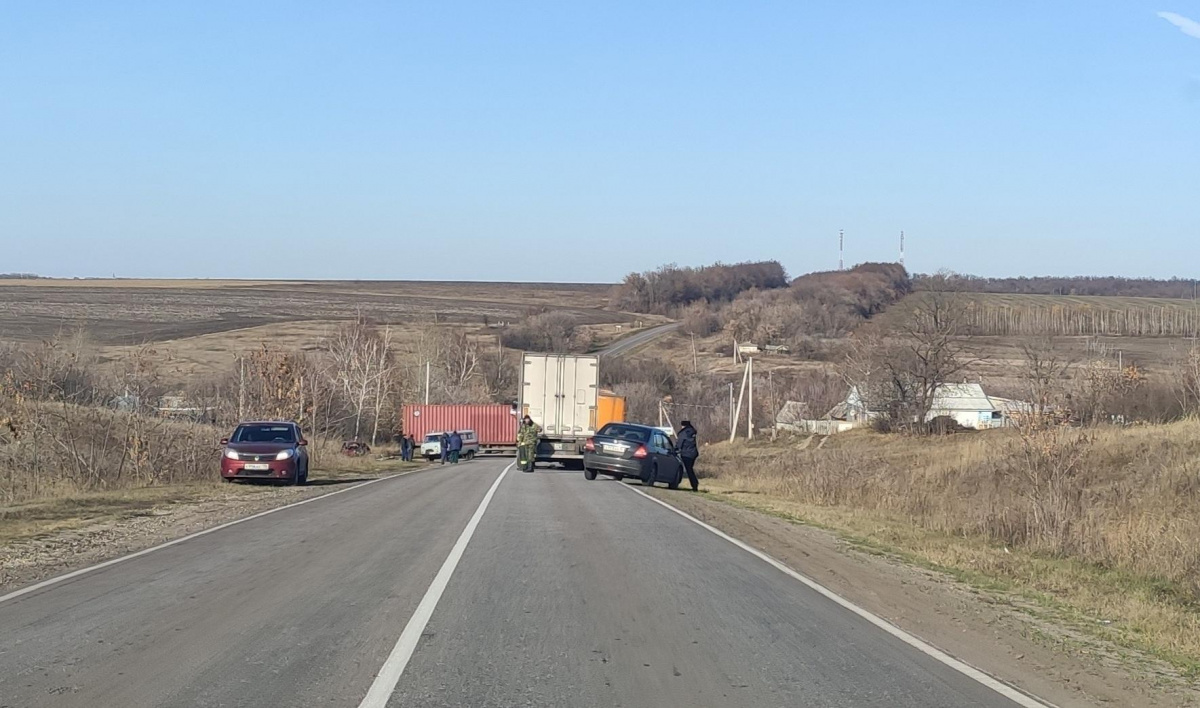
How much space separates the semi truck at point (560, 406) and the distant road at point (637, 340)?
6568 centimetres

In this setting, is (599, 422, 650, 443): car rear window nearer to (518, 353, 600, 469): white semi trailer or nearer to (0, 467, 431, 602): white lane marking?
(518, 353, 600, 469): white semi trailer

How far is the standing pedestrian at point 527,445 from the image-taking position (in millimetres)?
36812

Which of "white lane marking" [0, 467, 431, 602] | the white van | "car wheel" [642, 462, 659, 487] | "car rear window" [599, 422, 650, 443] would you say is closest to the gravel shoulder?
"white lane marking" [0, 467, 431, 602]

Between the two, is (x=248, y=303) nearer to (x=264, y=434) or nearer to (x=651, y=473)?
(x=264, y=434)

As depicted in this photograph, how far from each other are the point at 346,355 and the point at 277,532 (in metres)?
62.1

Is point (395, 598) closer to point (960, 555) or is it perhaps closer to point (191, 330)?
point (960, 555)

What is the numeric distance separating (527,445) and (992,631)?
27472 mm

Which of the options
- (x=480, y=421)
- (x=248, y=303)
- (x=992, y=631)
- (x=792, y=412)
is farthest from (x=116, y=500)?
(x=248, y=303)

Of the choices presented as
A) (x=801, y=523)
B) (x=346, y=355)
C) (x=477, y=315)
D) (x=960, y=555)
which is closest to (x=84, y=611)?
(x=960, y=555)

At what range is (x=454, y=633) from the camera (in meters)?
8.71

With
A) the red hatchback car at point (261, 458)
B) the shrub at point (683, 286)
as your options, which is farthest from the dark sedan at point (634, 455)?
the shrub at point (683, 286)

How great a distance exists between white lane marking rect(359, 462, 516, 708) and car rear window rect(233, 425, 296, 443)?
15271 millimetres

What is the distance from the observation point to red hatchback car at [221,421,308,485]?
26547 millimetres

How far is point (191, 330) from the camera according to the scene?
295 feet
